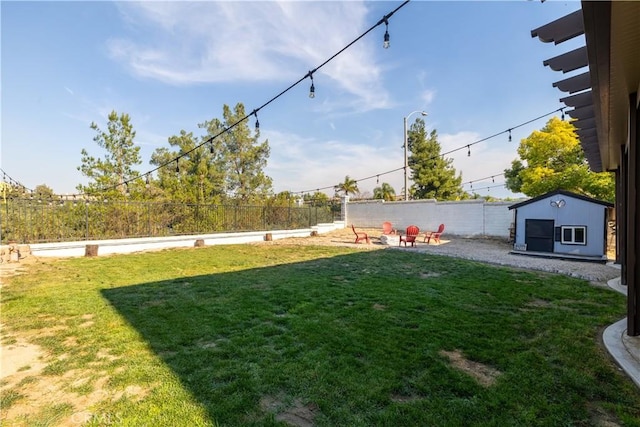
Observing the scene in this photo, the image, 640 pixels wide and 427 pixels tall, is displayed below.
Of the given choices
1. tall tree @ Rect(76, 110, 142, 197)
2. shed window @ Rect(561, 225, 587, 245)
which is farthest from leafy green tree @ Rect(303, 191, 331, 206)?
shed window @ Rect(561, 225, 587, 245)

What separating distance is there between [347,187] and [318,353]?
28047mm

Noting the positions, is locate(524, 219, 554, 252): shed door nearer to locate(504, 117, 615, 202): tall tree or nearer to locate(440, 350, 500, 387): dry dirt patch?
locate(504, 117, 615, 202): tall tree

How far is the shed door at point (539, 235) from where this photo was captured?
9516mm

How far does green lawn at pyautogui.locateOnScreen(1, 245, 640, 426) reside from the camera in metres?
2.06

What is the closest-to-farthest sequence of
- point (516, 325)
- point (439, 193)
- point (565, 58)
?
point (565, 58), point (516, 325), point (439, 193)

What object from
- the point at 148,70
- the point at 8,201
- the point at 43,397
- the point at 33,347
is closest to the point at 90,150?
the point at 148,70

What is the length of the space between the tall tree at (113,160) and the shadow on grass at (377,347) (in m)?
12.5

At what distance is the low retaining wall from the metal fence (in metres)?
0.42

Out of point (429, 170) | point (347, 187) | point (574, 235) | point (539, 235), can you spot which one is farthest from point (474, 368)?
point (347, 187)

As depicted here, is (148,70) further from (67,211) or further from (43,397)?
(43,397)

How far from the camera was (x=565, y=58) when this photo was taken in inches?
113

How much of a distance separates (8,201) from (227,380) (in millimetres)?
10453

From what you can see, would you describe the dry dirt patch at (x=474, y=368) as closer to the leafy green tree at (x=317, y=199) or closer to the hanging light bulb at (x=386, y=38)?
the hanging light bulb at (x=386, y=38)

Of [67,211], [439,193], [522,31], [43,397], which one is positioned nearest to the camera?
[43,397]
